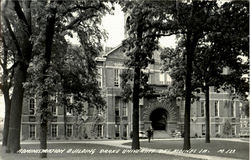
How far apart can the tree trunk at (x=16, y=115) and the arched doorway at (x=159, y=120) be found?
1218 inches

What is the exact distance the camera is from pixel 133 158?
1908 cm

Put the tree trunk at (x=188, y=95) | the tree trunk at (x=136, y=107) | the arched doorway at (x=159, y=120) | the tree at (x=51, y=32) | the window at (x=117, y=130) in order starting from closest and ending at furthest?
the tree at (x=51, y=32) < the tree trunk at (x=188, y=95) < the tree trunk at (x=136, y=107) < the window at (x=117, y=130) < the arched doorway at (x=159, y=120)

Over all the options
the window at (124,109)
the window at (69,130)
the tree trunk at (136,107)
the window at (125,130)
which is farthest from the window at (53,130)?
the tree trunk at (136,107)

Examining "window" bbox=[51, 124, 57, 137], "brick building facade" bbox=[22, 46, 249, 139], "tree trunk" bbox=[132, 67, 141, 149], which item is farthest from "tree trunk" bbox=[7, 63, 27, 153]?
"window" bbox=[51, 124, 57, 137]

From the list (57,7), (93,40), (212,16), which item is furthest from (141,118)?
(57,7)

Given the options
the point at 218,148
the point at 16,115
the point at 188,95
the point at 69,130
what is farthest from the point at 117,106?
the point at 16,115

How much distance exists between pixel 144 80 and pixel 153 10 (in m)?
5.21

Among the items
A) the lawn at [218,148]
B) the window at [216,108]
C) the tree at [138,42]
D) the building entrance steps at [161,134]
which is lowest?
the building entrance steps at [161,134]

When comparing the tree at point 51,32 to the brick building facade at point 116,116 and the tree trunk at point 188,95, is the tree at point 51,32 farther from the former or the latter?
the brick building facade at point 116,116

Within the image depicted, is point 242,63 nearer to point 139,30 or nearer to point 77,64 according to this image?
point 139,30

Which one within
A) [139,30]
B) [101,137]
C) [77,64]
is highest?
[139,30]

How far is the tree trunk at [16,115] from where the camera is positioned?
891 inches

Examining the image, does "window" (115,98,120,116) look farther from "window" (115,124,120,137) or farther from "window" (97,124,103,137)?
"window" (97,124,103,137)

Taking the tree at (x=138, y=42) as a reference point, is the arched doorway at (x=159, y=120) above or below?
below
